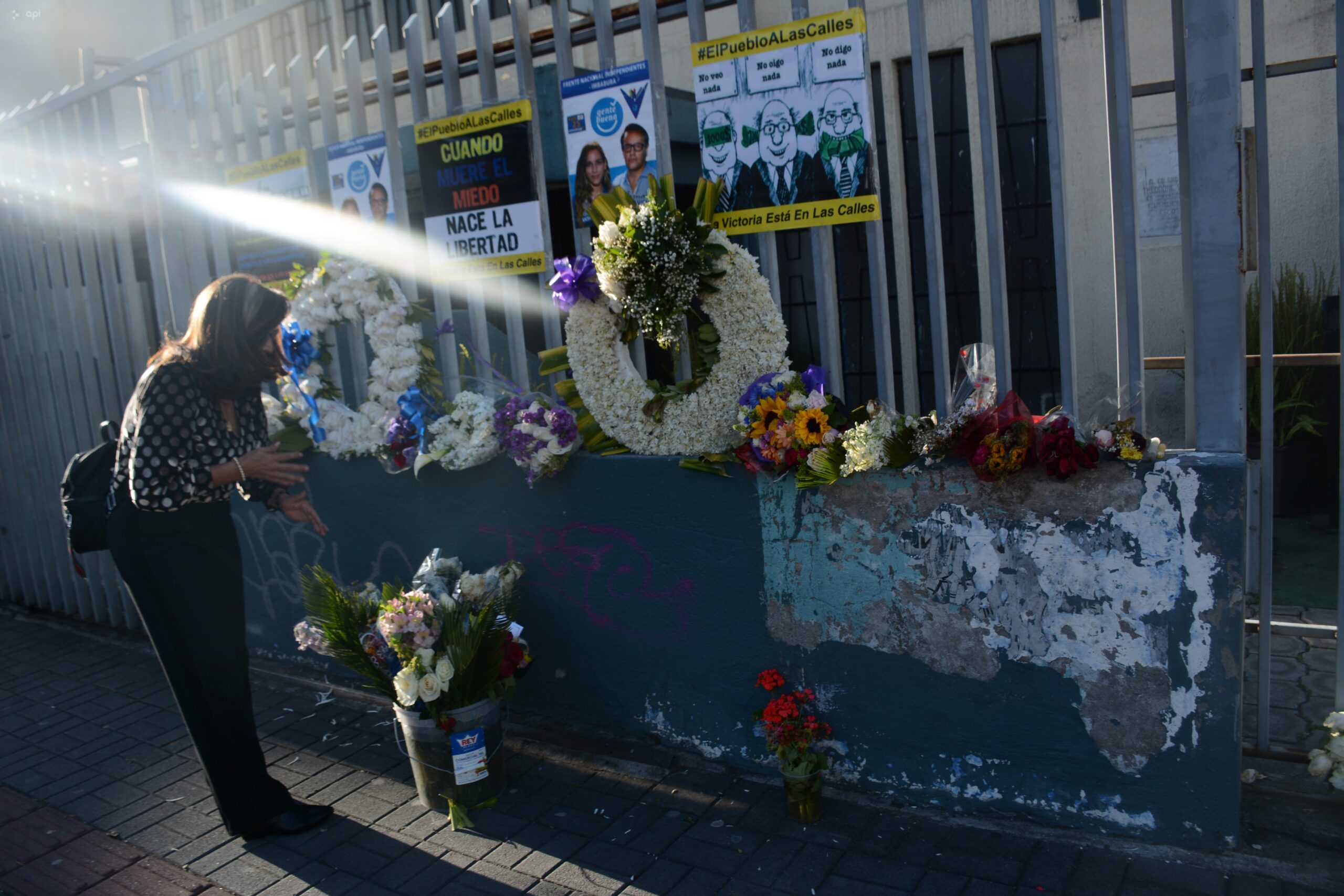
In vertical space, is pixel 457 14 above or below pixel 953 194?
above

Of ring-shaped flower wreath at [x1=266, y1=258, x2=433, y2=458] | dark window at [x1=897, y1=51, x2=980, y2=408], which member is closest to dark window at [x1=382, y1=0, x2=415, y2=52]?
dark window at [x1=897, y1=51, x2=980, y2=408]

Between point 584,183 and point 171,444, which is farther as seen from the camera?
point 584,183

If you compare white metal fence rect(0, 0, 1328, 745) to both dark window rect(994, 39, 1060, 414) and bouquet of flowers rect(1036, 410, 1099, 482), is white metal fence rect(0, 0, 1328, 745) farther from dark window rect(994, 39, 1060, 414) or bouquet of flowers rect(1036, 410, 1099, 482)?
dark window rect(994, 39, 1060, 414)

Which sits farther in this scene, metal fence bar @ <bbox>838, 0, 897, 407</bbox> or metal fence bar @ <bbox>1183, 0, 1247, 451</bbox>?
metal fence bar @ <bbox>838, 0, 897, 407</bbox>

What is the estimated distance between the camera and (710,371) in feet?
12.8

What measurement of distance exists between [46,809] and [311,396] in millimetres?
2244

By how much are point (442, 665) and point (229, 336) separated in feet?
4.93

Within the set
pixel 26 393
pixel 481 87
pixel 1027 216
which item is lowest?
pixel 26 393

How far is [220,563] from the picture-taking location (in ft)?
12.9

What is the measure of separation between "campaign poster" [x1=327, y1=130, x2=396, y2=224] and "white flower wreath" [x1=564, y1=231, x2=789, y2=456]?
1.45 m

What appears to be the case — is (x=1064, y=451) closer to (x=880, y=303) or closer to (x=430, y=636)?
(x=880, y=303)

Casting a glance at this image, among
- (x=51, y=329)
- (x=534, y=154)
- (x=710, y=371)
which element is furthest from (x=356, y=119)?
(x=51, y=329)

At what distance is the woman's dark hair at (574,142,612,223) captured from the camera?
13.4 feet

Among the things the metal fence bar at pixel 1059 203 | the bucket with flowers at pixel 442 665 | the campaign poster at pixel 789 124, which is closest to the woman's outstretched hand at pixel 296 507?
the bucket with flowers at pixel 442 665
